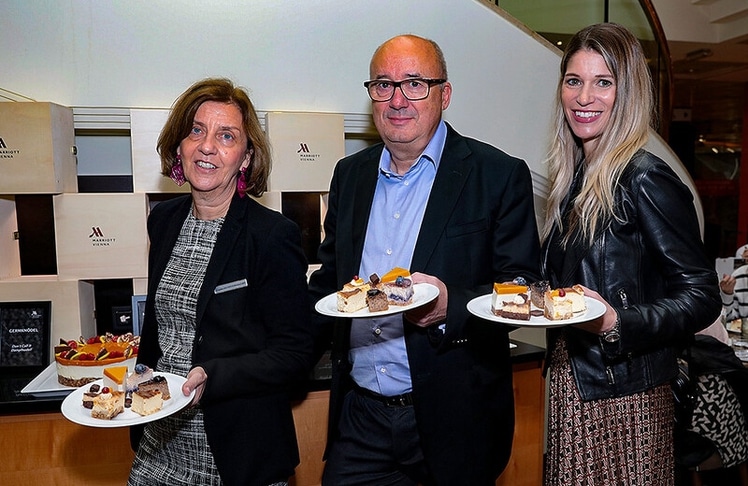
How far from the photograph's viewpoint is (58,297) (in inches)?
103

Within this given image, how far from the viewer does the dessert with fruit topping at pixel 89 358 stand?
7.43 ft

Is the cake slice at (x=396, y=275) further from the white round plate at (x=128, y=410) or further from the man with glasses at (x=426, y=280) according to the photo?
the white round plate at (x=128, y=410)

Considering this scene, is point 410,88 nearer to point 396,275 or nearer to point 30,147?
point 396,275

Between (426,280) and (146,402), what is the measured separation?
29.1 inches

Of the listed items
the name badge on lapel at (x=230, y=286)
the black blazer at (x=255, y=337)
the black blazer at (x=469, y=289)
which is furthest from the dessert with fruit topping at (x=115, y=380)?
the black blazer at (x=469, y=289)

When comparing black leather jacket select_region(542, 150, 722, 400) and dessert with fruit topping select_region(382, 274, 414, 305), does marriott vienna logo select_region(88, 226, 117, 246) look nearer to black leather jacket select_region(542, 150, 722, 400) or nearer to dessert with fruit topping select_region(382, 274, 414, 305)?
dessert with fruit topping select_region(382, 274, 414, 305)

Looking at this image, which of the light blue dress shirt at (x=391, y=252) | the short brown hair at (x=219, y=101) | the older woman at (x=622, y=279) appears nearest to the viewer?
the older woman at (x=622, y=279)

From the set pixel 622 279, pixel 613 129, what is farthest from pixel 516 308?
pixel 613 129

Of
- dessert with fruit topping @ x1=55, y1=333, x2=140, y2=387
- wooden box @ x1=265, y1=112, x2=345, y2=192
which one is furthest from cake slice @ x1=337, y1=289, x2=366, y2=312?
wooden box @ x1=265, y1=112, x2=345, y2=192

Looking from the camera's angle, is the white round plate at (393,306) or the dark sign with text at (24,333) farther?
the dark sign with text at (24,333)

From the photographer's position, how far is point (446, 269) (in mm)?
1753

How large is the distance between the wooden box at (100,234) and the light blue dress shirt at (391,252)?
1.21 m

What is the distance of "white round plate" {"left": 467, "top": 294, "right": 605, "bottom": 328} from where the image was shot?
4.59 ft

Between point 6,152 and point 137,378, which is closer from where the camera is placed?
point 137,378
